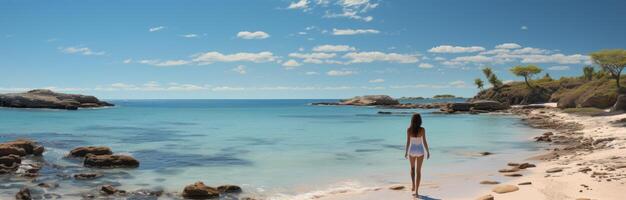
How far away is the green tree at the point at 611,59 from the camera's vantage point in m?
73.1

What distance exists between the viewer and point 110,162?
21219 mm

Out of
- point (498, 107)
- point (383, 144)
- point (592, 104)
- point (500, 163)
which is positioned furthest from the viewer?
point (498, 107)

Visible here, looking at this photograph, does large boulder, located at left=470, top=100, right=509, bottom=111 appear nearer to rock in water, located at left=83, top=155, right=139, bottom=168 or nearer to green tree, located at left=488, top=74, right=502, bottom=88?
green tree, located at left=488, top=74, right=502, bottom=88

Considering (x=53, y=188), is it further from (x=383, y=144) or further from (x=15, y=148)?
(x=383, y=144)

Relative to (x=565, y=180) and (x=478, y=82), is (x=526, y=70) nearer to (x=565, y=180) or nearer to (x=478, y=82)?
(x=478, y=82)

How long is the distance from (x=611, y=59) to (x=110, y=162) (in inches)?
2978

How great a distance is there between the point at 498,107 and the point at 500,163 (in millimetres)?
71810

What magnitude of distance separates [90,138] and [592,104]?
192 ft

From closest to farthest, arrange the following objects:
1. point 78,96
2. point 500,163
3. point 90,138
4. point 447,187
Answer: point 447,187
point 500,163
point 90,138
point 78,96

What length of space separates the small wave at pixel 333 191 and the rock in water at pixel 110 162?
9.19 m

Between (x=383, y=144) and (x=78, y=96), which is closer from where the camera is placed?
(x=383, y=144)

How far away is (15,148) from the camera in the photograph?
2241cm

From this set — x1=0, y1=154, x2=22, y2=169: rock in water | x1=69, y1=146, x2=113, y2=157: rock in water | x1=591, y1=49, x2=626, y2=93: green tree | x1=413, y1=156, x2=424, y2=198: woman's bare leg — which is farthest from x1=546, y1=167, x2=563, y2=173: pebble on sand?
x1=591, y1=49, x2=626, y2=93: green tree

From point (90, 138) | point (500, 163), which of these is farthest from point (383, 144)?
point (90, 138)
